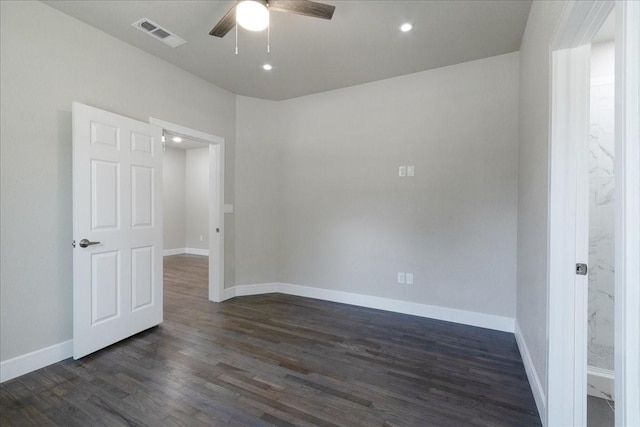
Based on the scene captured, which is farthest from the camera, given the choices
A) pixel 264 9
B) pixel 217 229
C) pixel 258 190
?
pixel 258 190

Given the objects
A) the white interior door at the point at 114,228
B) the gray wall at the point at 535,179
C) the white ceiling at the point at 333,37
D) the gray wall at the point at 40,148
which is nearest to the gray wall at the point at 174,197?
the white ceiling at the point at 333,37

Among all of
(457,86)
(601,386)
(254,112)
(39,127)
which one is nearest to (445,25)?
(457,86)

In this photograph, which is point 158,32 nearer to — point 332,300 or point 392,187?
point 392,187

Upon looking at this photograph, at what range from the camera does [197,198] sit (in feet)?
25.1

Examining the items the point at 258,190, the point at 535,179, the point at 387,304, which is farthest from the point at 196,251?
the point at 535,179

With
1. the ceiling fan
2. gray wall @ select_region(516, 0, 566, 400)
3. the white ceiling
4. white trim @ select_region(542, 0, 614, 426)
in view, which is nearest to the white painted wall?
the white ceiling

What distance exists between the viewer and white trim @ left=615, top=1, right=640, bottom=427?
80 centimetres

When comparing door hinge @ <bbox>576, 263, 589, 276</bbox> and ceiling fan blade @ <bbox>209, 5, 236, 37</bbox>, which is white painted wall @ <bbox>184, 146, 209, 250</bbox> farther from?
door hinge @ <bbox>576, 263, 589, 276</bbox>

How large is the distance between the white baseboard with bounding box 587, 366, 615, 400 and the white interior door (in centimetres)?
383

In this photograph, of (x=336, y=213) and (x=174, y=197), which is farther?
(x=174, y=197)

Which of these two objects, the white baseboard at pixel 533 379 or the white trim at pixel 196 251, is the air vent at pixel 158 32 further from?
the white trim at pixel 196 251

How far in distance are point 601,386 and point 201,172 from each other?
313 inches

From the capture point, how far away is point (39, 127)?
7.24ft

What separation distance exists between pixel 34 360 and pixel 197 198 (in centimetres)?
579
